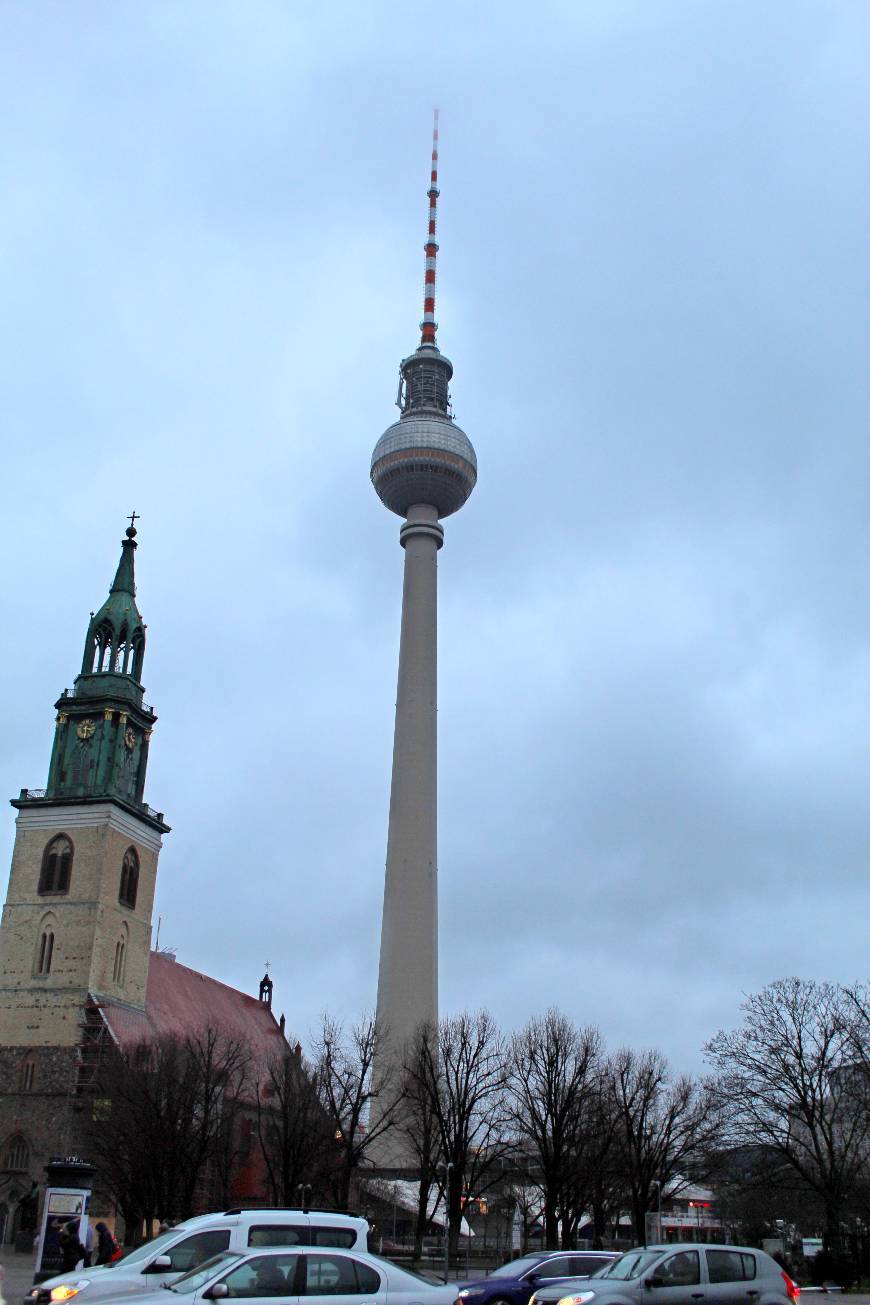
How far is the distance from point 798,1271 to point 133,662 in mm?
49629

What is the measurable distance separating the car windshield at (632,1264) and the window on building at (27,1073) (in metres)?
55.2

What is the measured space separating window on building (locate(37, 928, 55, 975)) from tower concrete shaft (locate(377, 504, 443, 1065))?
2681 centimetres

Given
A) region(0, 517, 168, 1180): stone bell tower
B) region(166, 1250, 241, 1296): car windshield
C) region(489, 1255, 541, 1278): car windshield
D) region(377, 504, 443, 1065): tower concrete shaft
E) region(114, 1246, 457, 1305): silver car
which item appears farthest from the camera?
region(377, 504, 443, 1065): tower concrete shaft

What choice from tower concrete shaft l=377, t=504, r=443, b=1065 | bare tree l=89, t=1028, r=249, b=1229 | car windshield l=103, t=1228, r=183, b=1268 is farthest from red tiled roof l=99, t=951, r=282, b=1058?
car windshield l=103, t=1228, r=183, b=1268

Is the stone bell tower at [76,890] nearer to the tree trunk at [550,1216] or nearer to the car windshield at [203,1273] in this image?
the tree trunk at [550,1216]

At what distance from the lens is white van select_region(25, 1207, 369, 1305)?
50.3 feet

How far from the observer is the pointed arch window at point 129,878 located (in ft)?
242

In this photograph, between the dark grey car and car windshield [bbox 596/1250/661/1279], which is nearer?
the dark grey car

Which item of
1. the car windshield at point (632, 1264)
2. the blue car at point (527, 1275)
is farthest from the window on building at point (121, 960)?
the car windshield at point (632, 1264)

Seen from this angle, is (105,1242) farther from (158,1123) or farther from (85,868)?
(85,868)

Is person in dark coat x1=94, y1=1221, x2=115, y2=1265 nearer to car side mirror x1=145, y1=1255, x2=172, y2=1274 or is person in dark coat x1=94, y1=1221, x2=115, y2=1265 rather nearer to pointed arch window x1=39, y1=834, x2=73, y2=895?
car side mirror x1=145, y1=1255, x2=172, y2=1274

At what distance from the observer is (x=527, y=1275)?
23.7 metres

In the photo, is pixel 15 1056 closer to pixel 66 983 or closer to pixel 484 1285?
pixel 66 983

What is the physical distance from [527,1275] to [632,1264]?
697cm
